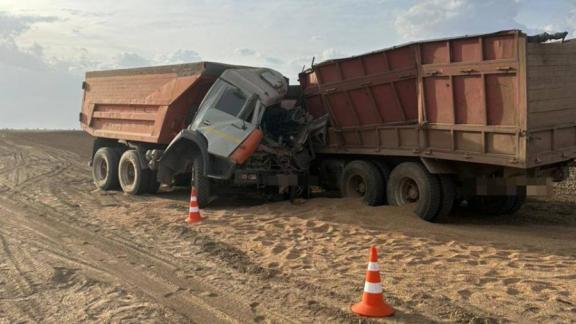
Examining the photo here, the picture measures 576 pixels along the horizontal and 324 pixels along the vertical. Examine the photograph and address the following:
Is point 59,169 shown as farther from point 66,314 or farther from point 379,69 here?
point 66,314

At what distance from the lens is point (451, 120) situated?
855cm

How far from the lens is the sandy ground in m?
A: 4.97

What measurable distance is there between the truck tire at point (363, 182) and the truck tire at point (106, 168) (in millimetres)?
6155

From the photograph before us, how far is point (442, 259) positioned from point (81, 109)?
11693mm

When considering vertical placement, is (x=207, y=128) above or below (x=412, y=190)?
above

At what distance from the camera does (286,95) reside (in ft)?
38.1

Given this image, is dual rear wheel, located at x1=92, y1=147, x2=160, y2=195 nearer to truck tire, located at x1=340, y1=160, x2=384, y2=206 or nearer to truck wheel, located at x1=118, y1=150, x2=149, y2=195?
truck wheel, located at x1=118, y1=150, x2=149, y2=195

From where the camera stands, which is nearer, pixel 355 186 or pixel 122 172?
pixel 355 186

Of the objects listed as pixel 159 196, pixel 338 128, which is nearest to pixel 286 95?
pixel 338 128

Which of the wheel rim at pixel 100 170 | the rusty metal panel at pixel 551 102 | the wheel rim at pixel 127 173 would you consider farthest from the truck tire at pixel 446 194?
the wheel rim at pixel 100 170

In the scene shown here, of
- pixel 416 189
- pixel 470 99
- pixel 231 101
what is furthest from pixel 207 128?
pixel 470 99

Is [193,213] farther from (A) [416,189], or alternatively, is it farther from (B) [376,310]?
(B) [376,310]

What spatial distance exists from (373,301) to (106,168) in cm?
1076

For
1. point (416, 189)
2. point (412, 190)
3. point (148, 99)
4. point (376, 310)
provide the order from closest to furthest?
point (376, 310) → point (416, 189) → point (412, 190) → point (148, 99)
